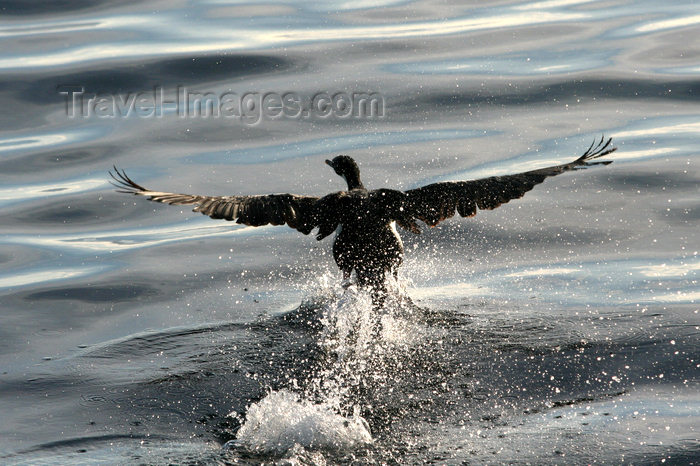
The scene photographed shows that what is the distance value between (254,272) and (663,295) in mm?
3784

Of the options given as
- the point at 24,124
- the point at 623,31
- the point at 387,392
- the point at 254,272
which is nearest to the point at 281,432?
the point at 387,392

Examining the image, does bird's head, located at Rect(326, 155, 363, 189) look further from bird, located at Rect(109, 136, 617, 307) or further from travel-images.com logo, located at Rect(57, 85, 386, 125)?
travel-images.com logo, located at Rect(57, 85, 386, 125)

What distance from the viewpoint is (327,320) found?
26.7ft

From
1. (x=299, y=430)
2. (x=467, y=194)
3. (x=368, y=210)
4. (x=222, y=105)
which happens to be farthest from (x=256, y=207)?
(x=222, y=105)

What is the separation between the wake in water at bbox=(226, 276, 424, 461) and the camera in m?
5.78

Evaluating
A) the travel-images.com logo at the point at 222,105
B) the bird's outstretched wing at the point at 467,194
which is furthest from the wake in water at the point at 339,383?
the travel-images.com logo at the point at 222,105

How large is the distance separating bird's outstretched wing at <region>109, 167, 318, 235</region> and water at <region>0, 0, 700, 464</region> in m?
0.70

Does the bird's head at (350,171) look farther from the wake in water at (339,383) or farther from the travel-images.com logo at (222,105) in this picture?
the travel-images.com logo at (222,105)

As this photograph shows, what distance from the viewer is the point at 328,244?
10.5m

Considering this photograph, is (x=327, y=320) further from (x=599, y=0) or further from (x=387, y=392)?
(x=599, y=0)

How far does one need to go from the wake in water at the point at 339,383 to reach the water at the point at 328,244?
2 cm

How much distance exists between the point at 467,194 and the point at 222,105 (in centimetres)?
723

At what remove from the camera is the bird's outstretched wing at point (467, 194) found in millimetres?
9023

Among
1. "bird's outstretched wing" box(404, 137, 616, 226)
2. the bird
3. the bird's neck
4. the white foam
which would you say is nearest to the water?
the white foam
